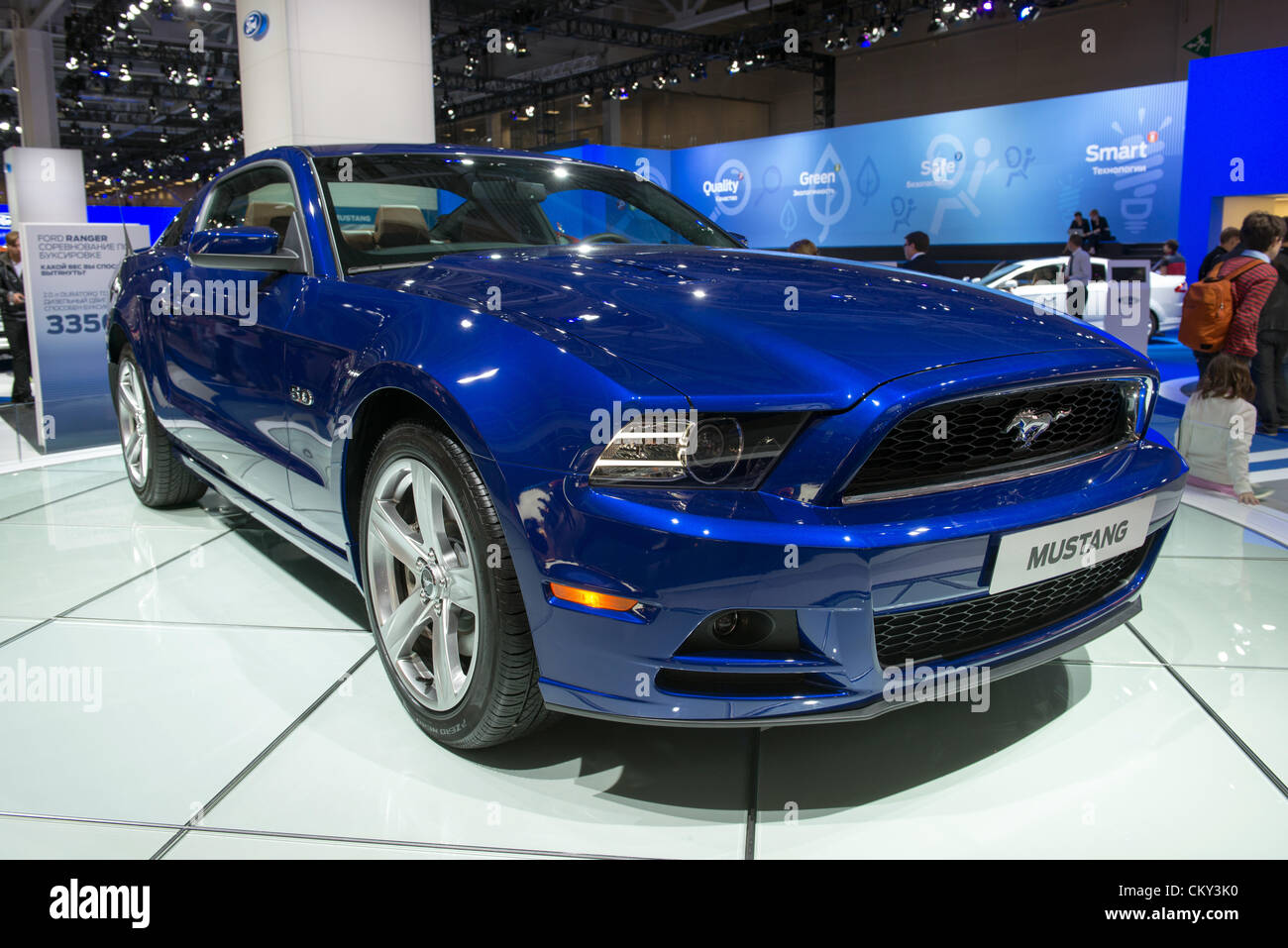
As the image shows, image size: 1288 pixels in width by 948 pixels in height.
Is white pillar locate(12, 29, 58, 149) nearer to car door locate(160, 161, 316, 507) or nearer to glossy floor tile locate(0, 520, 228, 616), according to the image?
glossy floor tile locate(0, 520, 228, 616)

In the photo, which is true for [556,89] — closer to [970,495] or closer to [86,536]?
[86,536]

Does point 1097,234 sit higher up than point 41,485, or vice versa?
point 1097,234

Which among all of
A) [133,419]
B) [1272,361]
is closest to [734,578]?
[133,419]

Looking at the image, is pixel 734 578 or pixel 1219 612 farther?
pixel 1219 612

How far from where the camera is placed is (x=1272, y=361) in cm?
641

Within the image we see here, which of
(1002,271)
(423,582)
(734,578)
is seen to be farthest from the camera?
(1002,271)

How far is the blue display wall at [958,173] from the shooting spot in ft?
40.9

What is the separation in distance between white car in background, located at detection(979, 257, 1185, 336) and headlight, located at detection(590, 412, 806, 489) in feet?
33.7

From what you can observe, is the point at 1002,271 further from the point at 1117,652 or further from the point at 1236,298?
the point at 1117,652

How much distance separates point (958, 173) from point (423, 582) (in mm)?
14077

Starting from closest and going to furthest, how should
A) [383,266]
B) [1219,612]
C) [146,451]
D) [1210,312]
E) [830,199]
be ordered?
[383,266] → [1219,612] → [146,451] → [1210,312] → [830,199]

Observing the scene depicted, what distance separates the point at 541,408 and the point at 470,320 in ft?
1.10

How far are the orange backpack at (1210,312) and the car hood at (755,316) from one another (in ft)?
13.0

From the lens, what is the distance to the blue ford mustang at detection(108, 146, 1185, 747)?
5.08 ft
